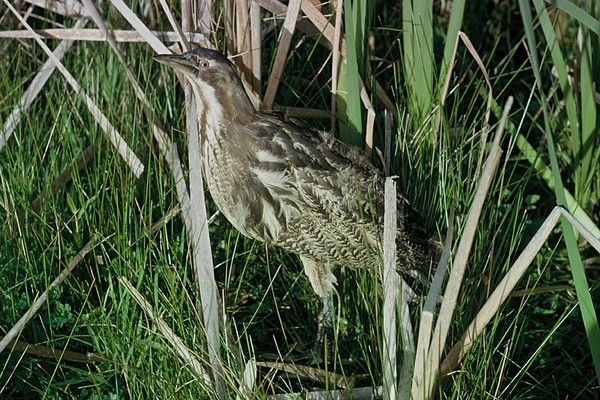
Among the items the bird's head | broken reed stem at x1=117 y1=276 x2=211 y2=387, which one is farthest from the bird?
broken reed stem at x1=117 y1=276 x2=211 y2=387

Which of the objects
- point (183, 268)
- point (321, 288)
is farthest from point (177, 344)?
point (321, 288)

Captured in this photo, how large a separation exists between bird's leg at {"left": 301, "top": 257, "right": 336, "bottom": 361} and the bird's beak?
0.61 m

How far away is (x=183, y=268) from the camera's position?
2.48 metres

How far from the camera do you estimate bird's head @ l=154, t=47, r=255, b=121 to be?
228 centimetres

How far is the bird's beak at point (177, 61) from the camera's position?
2.26 meters

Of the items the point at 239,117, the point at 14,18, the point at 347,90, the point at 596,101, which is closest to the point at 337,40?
the point at 347,90

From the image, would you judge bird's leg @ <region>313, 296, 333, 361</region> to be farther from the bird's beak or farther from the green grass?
the bird's beak

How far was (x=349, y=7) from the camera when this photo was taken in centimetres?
225

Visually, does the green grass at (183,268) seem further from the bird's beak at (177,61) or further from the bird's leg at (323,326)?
the bird's beak at (177,61)

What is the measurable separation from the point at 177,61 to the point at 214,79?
10 centimetres

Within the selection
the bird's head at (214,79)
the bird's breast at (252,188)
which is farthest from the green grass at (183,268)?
the bird's head at (214,79)

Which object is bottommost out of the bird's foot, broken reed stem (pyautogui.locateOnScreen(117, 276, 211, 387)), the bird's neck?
the bird's foot

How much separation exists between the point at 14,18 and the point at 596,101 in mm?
1993

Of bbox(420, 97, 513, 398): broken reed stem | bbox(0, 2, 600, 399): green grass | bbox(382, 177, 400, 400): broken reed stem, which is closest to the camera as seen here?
bbox(420, 97, 513, 398): broken reed stem
